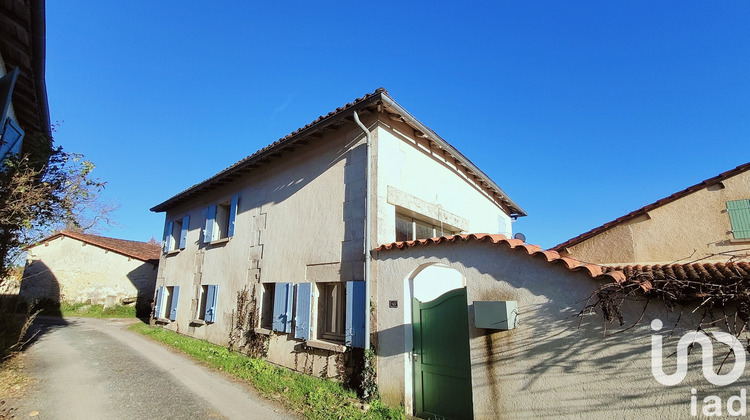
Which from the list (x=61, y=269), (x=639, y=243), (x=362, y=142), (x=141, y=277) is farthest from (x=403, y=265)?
(x=61, y=269)

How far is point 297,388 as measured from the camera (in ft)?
18.9

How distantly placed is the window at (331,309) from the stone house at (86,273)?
617 inches

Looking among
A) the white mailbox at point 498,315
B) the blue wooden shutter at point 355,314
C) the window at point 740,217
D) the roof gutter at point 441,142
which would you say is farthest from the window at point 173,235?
the window at point 740,217

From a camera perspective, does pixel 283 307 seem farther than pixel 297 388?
Yes

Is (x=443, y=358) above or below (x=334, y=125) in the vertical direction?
below

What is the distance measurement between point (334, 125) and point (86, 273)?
18.4 m

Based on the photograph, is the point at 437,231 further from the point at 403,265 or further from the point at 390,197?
the point at 403,265

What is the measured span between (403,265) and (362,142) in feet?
8.47

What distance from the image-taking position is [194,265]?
11.0 metres

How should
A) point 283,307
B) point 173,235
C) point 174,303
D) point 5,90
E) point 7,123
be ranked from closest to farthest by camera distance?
point 5,90 → point 7,123 → point 283,307 → point 174,303 → point 173,235

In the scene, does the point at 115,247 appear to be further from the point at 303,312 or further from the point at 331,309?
the point at 331,309

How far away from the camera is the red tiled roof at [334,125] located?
6.07 meters

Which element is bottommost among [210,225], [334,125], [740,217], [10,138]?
[740,217]
